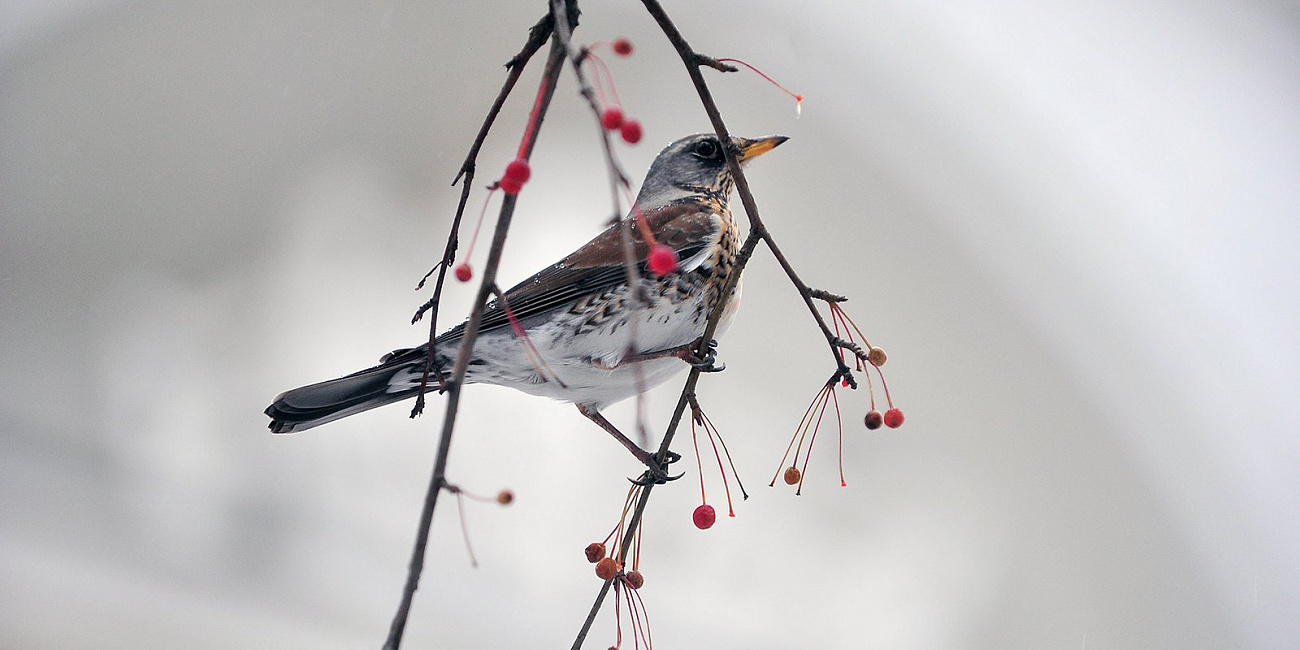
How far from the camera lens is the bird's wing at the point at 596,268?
1.17 m

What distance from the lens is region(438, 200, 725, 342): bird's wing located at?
117 cm

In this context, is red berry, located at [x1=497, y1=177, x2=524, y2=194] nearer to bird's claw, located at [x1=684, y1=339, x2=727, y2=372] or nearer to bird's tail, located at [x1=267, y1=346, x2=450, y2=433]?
bird's claw, located at [x1=684, y1=339, x2=727, y2=372]

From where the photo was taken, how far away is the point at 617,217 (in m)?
0.46

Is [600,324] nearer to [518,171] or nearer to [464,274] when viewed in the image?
[464,274]

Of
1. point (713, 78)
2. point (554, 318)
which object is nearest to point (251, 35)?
point (713, 78)

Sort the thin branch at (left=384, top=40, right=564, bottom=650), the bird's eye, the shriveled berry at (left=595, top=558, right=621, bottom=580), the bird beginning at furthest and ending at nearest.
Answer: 1. the bird's eye
2. the bird
3. the shriveled berry at (left=595, top=558, right=621, bottom=580)
4. the thin branch at (left=384, top=40, right=564, bottom=650)

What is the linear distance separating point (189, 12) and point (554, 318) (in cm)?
168

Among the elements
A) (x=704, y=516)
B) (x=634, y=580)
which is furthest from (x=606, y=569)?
(x=704, y=516)

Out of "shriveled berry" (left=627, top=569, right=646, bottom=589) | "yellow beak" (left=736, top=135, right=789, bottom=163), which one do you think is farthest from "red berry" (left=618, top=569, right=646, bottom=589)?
"yellow beak" (left=736, top=135, right=789, bottom=163)

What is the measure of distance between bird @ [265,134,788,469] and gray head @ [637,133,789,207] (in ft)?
0.40

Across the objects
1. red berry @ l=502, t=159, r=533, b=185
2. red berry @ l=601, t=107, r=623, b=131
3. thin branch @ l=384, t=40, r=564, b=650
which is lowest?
thin branch @ l=384, t=40, r=564, b=650

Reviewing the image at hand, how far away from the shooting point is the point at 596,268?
119 centimetres

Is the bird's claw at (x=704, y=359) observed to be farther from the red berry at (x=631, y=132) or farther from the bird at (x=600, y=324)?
the red berry at (x=631, y=132)

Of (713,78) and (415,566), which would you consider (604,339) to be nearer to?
(415,566)
